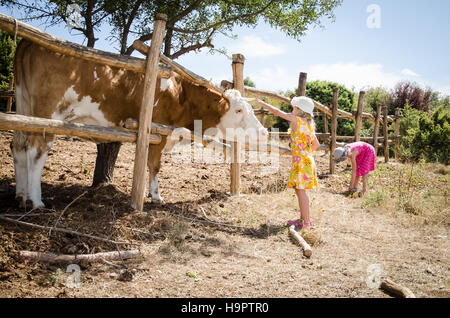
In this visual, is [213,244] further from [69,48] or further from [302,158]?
[69,48]

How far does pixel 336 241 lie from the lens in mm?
3664

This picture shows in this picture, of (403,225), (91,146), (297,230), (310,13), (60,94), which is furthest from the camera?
(91,146)

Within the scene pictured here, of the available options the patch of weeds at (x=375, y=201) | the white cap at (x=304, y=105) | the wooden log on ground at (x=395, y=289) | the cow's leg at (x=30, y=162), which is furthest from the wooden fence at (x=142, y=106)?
the patch of weeds at (x=375, y=201)

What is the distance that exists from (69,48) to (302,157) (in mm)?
2856

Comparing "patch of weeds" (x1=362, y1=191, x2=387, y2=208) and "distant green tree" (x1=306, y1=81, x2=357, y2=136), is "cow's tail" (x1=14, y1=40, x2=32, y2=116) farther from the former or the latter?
"distant green tree" (x1=306, y1=81, x2=357, y2=136)

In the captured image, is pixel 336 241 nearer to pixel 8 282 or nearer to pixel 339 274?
pixel 339 274

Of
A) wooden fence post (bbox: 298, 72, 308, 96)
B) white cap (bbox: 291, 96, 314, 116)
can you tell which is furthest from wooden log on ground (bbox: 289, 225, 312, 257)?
wooden fence post (bbox: 298, 72, 308, 96)

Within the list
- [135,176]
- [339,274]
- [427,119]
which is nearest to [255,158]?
[135,176]

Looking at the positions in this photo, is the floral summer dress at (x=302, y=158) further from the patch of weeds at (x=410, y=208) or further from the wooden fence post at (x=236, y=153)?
the patch of weeds at (x=410, y=208)

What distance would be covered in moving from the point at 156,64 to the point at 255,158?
5136mm

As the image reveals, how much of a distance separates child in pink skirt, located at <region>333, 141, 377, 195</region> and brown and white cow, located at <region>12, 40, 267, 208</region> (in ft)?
10.5

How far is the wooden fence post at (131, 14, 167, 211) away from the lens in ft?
12.1

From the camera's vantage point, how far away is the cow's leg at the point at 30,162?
11.6 feet
